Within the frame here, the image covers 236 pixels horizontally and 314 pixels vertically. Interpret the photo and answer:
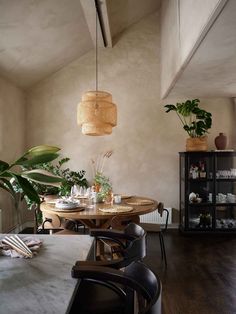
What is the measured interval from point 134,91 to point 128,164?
1.37 metres

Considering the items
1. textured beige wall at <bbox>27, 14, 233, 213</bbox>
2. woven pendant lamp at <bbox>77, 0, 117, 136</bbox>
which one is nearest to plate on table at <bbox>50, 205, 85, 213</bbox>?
woven pendant lamp at <bbox>77, 0, 117, 136</bbox>

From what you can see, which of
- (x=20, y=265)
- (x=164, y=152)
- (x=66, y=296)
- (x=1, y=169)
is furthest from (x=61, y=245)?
(x=164, y=152)

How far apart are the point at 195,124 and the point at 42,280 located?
412 cm

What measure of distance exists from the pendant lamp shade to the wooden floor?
5.94 ft

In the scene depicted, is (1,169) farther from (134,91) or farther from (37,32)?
(134,91)

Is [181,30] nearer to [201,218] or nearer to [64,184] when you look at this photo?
[64,184]

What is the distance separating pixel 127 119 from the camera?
527cm

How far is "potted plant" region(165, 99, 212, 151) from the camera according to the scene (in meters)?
4.69

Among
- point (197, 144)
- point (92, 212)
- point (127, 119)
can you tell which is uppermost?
point (127, 119)

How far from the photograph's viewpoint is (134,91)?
5.27 metres

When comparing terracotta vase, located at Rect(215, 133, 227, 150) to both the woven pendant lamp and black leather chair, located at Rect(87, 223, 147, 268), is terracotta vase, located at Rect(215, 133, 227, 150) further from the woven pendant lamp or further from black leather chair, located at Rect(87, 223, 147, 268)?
black leather chair, located at Rect(87, 223, 147, 268)

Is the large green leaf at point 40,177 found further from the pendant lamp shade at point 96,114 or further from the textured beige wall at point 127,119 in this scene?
the textured beige wall at point 127,119

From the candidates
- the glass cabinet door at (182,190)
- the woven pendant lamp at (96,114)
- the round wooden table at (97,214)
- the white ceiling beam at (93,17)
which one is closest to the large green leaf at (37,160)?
the round wooden table at (97,214)

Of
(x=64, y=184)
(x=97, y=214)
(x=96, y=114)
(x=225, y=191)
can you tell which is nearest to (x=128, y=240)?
(x=97, y=214)
